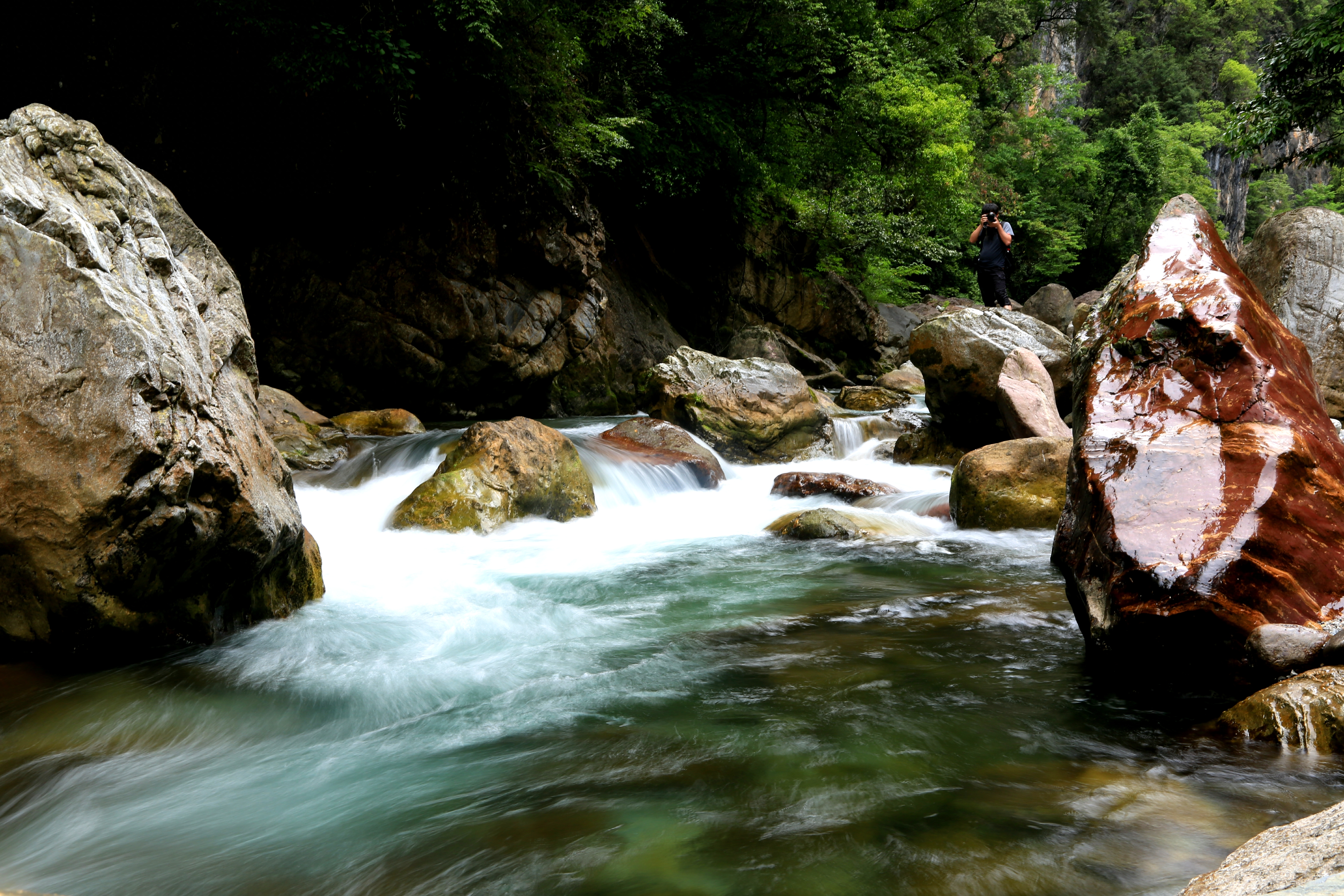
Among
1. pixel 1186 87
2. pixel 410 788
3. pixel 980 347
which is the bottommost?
pixel 410 788

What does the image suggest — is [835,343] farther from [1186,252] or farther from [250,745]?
[250,745]

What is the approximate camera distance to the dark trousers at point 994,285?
1282cm

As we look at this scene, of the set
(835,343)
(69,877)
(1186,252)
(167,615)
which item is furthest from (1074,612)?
(835,343)

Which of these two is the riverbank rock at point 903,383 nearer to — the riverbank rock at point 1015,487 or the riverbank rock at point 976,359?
the riverbank rock at point 976,359

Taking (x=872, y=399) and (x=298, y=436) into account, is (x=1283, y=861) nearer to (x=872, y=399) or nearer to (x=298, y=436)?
(x=298, y=436)

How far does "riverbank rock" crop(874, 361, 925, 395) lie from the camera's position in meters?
16.8

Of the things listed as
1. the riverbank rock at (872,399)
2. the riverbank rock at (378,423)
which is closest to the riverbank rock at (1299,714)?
the riverbank rock at (378,423)

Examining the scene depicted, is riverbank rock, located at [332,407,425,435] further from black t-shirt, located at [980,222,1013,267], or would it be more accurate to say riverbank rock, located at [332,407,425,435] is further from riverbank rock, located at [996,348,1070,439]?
black t-shirt, located at [980,222,1013,267]

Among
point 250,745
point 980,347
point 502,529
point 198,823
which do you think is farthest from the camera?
point 980,347

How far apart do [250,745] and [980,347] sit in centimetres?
909

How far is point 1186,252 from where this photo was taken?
475cm

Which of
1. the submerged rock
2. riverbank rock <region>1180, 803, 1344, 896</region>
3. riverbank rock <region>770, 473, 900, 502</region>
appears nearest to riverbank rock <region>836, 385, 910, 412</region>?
riverbank rock <region>770, 473, 900, 502</region>

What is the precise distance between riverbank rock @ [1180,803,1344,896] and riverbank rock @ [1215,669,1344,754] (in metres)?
1.45

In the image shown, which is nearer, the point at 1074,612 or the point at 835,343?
the point at 1074,612
